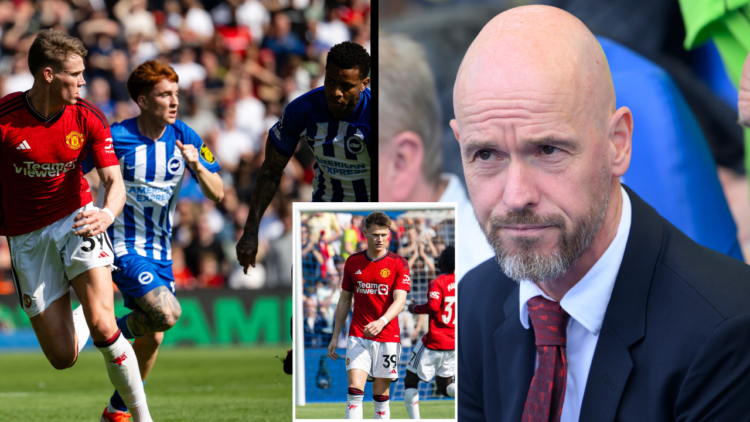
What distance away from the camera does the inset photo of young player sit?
2836 mm

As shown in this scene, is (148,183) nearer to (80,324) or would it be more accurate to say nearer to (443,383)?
(80,324)

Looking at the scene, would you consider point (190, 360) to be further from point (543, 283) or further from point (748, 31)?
point (748, 31)

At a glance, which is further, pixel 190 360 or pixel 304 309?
pixel 190 360

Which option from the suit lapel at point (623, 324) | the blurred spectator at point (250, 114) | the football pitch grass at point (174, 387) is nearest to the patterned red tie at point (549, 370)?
the suit lapel at point (623, 324)

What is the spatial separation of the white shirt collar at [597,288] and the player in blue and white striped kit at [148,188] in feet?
5.68

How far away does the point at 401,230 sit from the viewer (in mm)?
2887

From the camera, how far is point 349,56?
9.80 ft

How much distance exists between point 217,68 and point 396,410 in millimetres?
6586

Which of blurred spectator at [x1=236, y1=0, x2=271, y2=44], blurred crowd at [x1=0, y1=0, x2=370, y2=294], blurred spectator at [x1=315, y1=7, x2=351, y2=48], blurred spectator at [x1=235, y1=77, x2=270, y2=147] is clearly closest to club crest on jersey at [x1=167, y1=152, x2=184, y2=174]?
blurred crowd at [x1=0, y1=0, x2=370, y2=294]

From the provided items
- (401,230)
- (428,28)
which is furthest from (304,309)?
(428,28)

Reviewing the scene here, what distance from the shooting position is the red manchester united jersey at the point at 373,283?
9.39 ft

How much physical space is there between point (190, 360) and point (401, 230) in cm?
429

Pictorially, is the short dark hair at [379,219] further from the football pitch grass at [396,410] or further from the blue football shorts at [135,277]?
the blue football shorts at [135,277]

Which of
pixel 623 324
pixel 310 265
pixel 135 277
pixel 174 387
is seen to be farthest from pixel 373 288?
pixel 174 387
